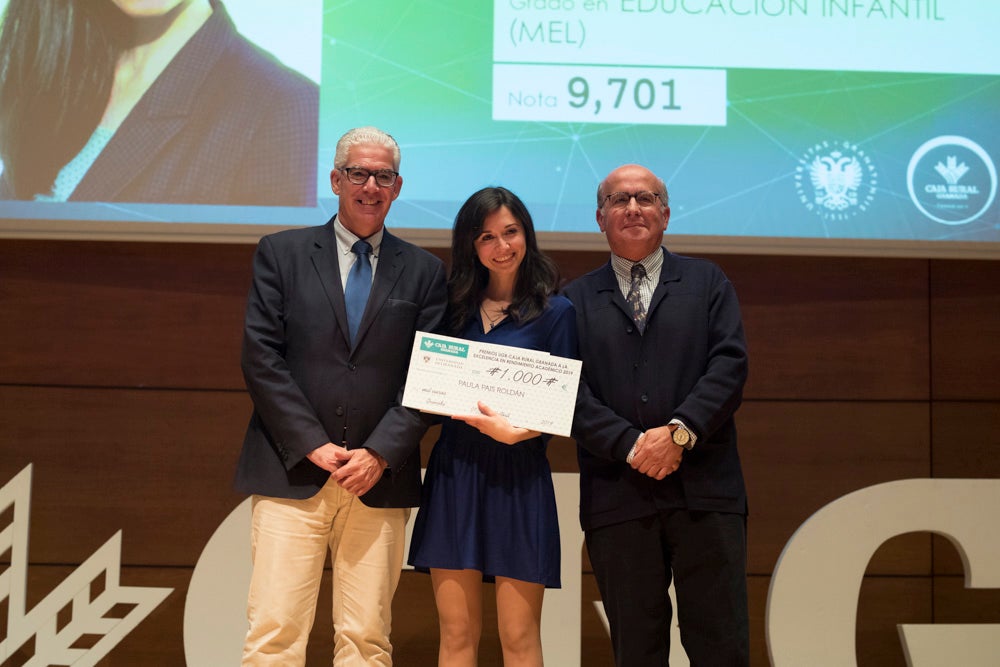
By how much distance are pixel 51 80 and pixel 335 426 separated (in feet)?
6.23

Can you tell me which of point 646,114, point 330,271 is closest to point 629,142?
point 646,114

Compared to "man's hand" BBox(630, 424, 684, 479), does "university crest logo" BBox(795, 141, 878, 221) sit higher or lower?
higher

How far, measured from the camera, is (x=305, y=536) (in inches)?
90.1

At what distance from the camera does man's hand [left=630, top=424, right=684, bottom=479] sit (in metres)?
2.24

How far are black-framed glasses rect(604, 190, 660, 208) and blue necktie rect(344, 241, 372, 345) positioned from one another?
26.8 inches

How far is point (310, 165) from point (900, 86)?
2172mm

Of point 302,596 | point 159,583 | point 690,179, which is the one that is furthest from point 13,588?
point 690,179

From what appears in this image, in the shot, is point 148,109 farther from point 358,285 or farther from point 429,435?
point 429,435

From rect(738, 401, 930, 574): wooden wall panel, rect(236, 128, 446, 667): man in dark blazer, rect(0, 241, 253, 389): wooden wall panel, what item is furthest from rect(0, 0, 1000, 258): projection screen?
rect(236, 128, 446, 667): man in dark blazer

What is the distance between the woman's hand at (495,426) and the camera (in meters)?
2.26

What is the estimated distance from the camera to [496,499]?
7.54 feet

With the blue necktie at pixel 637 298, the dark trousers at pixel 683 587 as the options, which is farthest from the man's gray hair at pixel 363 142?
the dark trousers at pixel 683 587

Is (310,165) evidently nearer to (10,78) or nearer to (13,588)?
(10,78)

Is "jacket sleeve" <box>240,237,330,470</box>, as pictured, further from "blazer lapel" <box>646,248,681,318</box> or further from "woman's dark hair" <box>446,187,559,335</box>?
"blazer lapel" <box>646,248,681,318</box>
